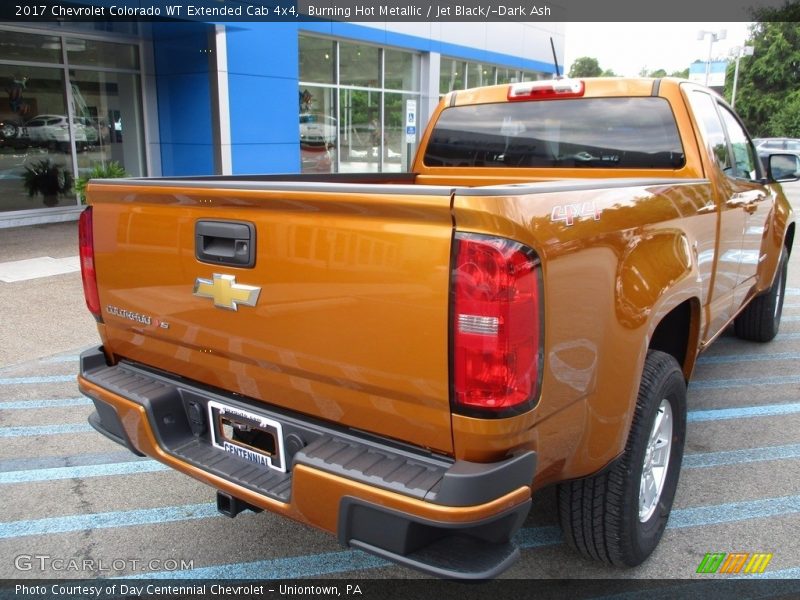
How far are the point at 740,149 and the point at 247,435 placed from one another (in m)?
3.69

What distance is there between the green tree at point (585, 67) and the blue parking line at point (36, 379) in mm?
115327

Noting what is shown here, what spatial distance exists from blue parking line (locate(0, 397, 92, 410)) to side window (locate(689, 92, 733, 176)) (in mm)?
4129

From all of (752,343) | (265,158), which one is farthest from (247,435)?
(265,158)

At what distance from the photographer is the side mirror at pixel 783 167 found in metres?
4.55

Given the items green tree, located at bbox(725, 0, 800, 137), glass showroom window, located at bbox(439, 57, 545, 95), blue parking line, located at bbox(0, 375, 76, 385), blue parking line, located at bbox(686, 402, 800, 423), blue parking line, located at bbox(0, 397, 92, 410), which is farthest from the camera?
green tree, located at bbox(725, 0, 800, 137)

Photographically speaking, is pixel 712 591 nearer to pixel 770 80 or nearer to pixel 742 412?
pixel 742 412

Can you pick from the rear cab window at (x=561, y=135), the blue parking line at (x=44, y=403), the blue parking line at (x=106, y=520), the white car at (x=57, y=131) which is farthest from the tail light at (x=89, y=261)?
the white car at (x=57, y=131)

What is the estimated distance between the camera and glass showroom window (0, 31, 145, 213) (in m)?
11.1

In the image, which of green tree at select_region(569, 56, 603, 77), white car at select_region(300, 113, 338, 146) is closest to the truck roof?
white car at select_region(300, 113, 338, 146)

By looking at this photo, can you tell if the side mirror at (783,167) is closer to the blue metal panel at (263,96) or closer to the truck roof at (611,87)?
the truck roof at (611,87)

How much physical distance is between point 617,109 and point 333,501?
2.77 m

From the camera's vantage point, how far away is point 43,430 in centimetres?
406

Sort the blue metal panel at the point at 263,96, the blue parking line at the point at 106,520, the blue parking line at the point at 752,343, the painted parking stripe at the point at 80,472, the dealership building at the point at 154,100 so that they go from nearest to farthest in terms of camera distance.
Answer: the blue parking line at the point at 106,520, the painted parking stripe at the point at 80,472, the blue parking line at the point at 752,343, the dealership building at the point at 154,100, the blue metal panel at the point at 263,96

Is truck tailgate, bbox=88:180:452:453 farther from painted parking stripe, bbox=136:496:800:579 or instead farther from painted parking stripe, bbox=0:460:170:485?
painted parking stripe, bbox=0:460:170:485
